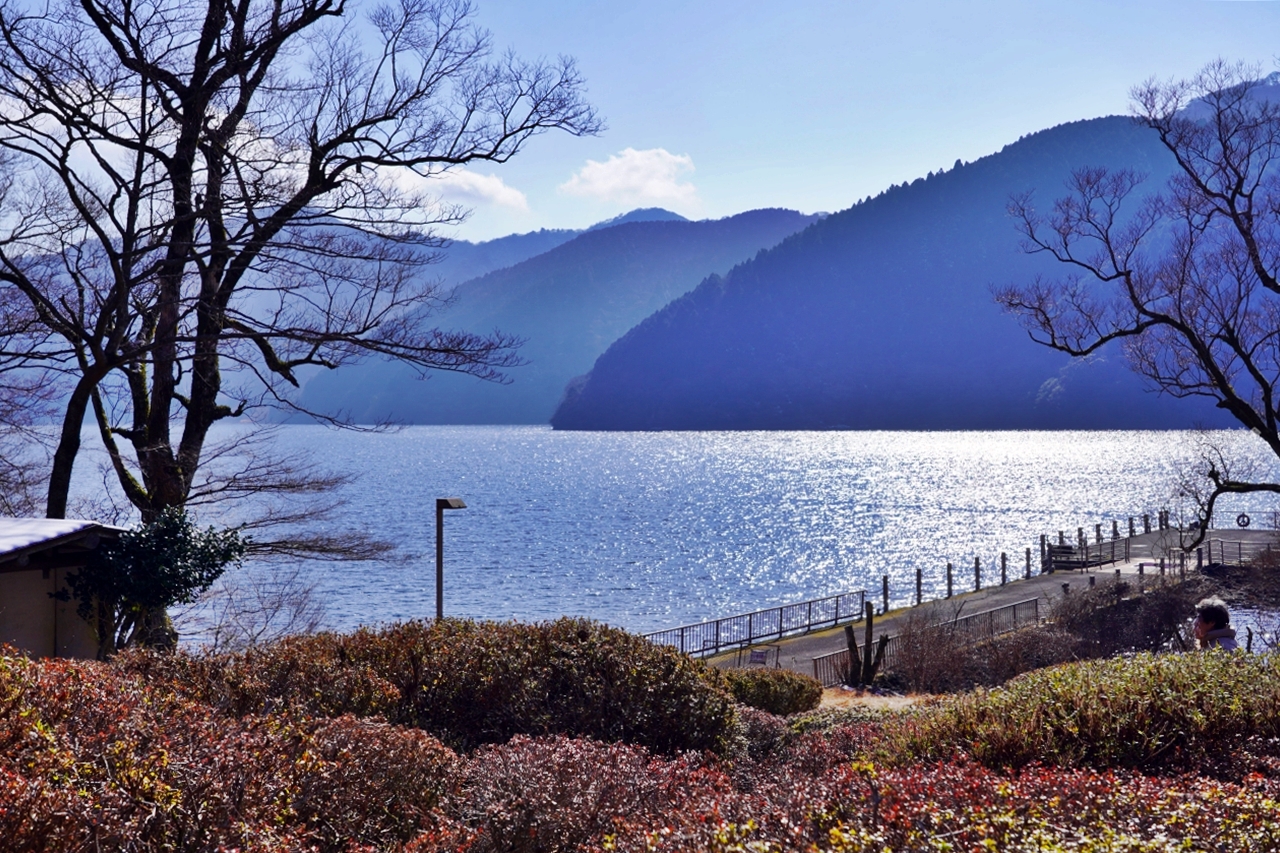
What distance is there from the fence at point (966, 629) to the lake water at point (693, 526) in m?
11.8

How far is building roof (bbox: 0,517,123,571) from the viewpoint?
1105 cm

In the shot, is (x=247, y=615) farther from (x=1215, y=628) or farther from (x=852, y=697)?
(x=1215, y=628)

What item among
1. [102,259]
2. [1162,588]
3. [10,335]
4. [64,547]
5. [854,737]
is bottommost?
[1162,588]

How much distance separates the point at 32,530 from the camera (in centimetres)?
1144

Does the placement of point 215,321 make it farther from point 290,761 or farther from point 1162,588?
point 1162,588

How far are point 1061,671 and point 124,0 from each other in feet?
42.3

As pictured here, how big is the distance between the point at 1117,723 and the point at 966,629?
24262 mm

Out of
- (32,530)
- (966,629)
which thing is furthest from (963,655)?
(32,530)

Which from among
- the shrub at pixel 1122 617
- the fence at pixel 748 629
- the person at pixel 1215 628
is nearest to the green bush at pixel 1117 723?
the person at pixel 1215 628

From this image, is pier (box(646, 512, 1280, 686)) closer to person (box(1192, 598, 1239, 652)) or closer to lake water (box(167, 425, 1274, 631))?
lake water (box(167, 425, 1274, 631))

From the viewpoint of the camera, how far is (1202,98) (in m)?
18.1

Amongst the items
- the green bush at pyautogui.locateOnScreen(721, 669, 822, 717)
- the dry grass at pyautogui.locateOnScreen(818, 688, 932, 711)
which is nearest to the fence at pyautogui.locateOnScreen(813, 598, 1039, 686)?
the dry grass at pyautogui.locateOnScreen(818, 688, 932, 711)

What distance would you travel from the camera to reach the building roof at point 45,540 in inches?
435

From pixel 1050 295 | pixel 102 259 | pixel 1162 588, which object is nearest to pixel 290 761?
pixel 102 259
